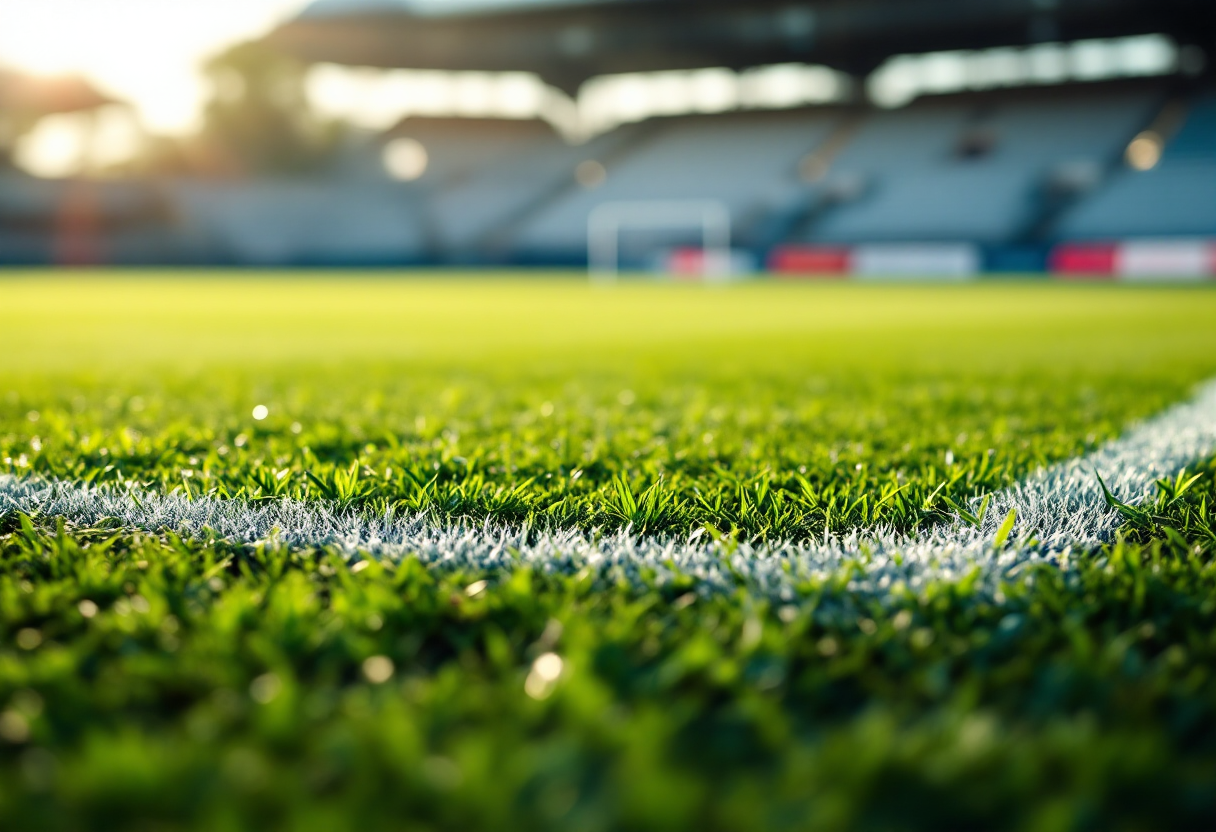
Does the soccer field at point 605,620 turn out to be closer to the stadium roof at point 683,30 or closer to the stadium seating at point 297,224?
the stadium roof at point 683,30

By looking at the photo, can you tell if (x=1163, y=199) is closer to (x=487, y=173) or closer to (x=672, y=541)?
(x=487, y=173)

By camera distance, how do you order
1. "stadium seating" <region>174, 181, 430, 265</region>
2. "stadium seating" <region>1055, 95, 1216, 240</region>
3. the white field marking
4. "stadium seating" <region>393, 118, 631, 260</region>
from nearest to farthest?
the white field marking, "stadium seating" <region>1055, 95, 1216, 240</region>, "stadium seating" <region>174, 181, 430, 265</region>, "stadium seating" <region>393, 118, 631, 260</region>

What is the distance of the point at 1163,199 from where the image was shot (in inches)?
1050

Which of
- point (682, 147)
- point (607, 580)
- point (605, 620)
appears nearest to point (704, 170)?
point (682, 147)

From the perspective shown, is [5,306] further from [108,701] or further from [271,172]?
[271,172]

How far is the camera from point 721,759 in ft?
2.63

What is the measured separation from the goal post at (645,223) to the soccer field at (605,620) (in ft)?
90.1

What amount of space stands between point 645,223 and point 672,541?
108ft

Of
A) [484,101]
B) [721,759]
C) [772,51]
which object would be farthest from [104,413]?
[484,101]

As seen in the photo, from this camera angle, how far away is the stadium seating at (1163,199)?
2612cm

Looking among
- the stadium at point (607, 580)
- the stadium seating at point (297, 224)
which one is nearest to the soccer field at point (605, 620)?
the stadium at point (607, 580)

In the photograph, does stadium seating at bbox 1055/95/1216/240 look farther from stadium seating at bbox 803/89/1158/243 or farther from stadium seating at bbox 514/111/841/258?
stadium seating at bbox 514/111/841/258

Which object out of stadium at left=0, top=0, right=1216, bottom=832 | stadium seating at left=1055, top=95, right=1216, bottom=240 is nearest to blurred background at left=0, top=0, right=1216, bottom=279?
stadium seating at left=1055, top=95, right=1216, bottom=240

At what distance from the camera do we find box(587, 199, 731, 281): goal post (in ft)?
102
